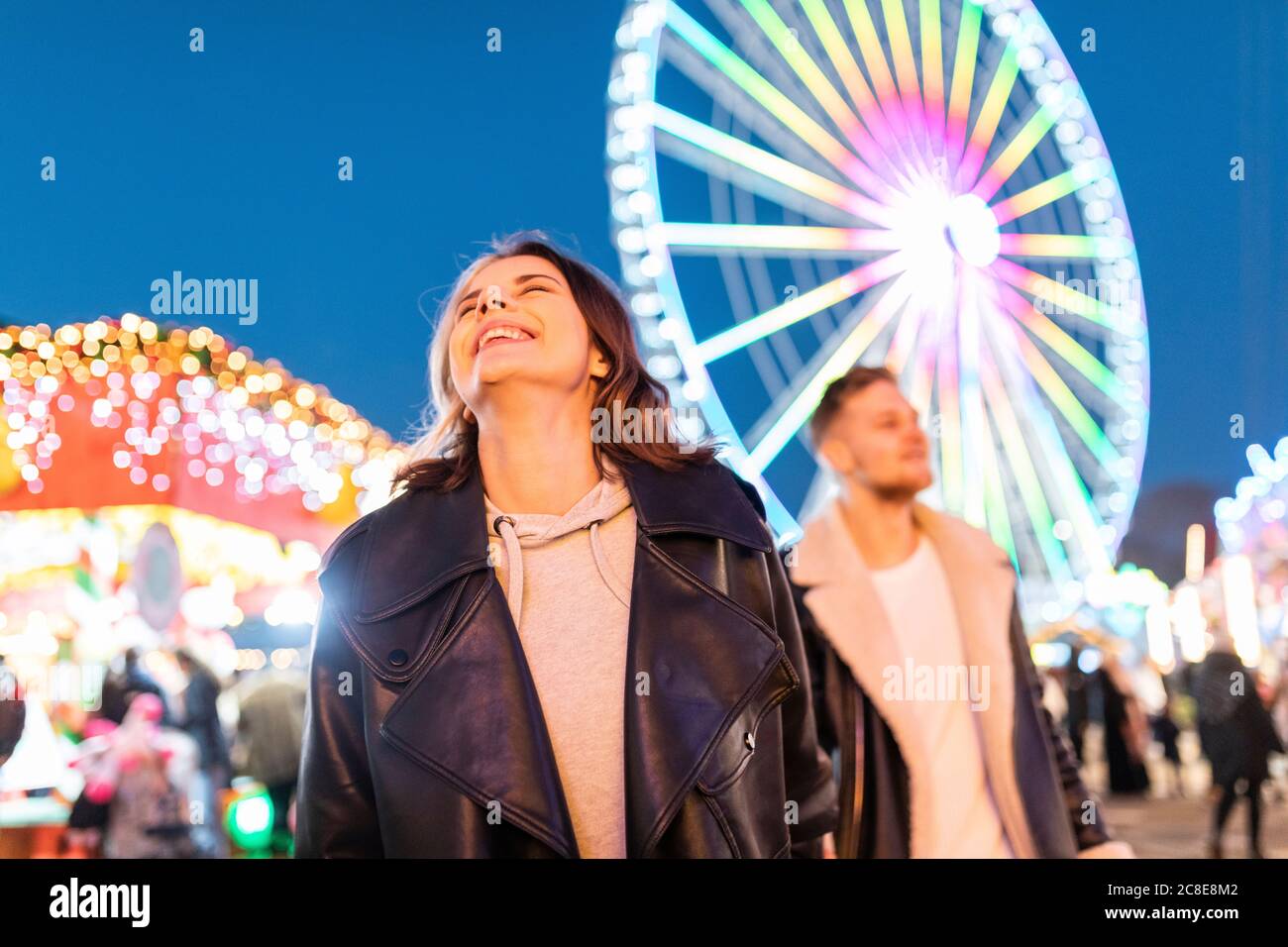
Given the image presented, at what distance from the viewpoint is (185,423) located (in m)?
3.31

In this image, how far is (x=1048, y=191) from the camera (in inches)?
141

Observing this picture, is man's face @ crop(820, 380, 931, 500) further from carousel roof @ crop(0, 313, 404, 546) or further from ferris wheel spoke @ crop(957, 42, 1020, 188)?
ferris wheel spoke @ crop(957, 42, 1020, 188)

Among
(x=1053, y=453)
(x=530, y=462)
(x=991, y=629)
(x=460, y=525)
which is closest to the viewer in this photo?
(x=460, y=525)

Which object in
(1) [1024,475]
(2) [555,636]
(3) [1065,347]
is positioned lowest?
(2) [555,636]

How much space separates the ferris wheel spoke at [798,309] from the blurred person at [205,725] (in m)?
1.67

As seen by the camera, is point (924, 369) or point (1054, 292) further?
point (1054, 292)

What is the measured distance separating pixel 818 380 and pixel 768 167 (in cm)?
86

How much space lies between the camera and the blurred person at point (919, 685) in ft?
8.38

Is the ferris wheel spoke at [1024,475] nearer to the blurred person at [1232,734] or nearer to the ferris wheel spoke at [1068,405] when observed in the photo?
the ferris wheel spoke at [1068,405]

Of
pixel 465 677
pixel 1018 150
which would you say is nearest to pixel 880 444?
pixel 465 677

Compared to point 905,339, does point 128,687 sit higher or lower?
lower

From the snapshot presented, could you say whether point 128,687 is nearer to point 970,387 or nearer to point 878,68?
point 970,387

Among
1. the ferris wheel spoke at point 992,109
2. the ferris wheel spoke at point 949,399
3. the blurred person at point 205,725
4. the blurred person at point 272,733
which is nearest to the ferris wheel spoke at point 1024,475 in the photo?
the ferris wheel spoke at point 949,399
